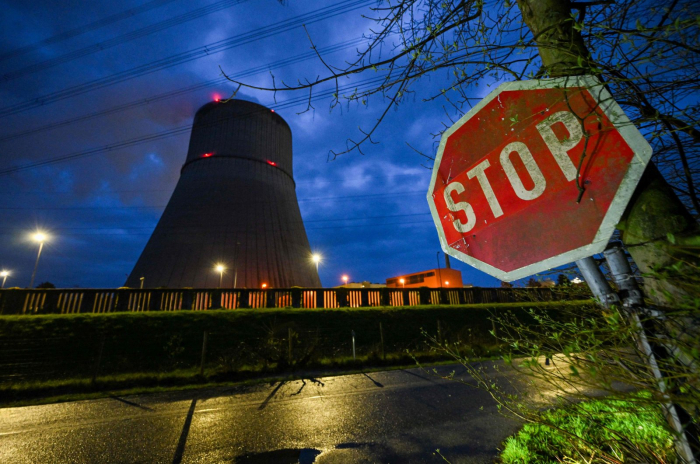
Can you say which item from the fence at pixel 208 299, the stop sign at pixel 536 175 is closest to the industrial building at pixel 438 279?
the fence at pixel 208 299

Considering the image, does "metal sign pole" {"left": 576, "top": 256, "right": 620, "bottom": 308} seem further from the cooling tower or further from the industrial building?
the industrial building

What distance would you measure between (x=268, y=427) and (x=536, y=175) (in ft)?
14.0

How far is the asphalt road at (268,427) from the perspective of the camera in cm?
306

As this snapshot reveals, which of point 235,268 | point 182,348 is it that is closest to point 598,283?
point 182,348

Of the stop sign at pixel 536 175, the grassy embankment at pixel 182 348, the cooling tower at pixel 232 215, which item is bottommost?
the grassy embankment at pixel 182 348

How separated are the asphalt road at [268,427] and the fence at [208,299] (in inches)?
166

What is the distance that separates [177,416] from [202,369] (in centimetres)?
235

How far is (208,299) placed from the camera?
9633 millimetres

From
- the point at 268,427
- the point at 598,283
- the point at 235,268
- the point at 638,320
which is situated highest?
the point at 235,268

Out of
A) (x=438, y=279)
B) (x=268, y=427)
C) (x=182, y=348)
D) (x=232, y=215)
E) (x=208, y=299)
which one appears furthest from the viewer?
(x=438, y=279)

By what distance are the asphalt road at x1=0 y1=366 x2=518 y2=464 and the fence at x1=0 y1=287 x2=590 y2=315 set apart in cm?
422

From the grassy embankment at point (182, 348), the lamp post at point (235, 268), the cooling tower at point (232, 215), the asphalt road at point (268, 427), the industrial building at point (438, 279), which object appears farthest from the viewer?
the industrial building at point (438, 279)

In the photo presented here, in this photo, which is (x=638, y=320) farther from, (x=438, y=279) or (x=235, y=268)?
(x=438, y=279)

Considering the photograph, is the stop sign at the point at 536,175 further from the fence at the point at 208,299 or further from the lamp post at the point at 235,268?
the lamp post at the point at 235,268
